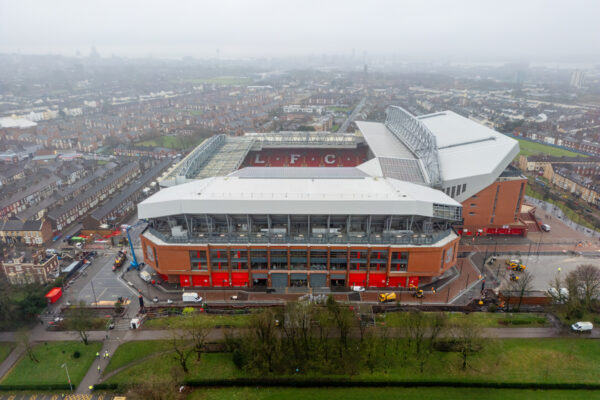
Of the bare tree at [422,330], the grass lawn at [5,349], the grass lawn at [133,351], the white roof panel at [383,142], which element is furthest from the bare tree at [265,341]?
the white roof panel at [383,142]

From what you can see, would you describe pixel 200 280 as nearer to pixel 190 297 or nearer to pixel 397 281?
pixel 190 297

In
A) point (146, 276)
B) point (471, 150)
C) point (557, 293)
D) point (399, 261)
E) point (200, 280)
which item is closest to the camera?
point (557, 293)

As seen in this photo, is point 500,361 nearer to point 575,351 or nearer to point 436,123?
point 575,351

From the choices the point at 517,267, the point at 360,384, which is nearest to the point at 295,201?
the point at 360,384

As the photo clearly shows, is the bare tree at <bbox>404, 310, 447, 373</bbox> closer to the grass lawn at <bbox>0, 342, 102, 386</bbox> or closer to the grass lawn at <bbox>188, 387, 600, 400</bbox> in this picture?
the grass lawn at <bbox>188, 387, 600, 400</bbox>

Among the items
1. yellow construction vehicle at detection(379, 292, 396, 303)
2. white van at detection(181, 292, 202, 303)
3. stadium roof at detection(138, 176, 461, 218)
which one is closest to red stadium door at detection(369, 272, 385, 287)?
yellow construction vehicle at detection(379, 292, 396, 303)

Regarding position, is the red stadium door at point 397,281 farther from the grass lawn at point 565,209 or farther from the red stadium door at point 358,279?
the grass lawn at point 565,209

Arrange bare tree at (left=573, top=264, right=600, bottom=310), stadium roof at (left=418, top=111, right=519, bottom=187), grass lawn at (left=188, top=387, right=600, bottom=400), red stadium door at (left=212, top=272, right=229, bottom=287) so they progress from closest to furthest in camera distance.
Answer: grass lawn at (left=188, top=387, right=600, bottom=400) → bare tree at (left=573, top=264, right=600, bottom=310) → red stadium door at (left=212, top=272, right=229, bottom=287) → stadium roof at (left=418, top=111, right=519, bottom=187)
